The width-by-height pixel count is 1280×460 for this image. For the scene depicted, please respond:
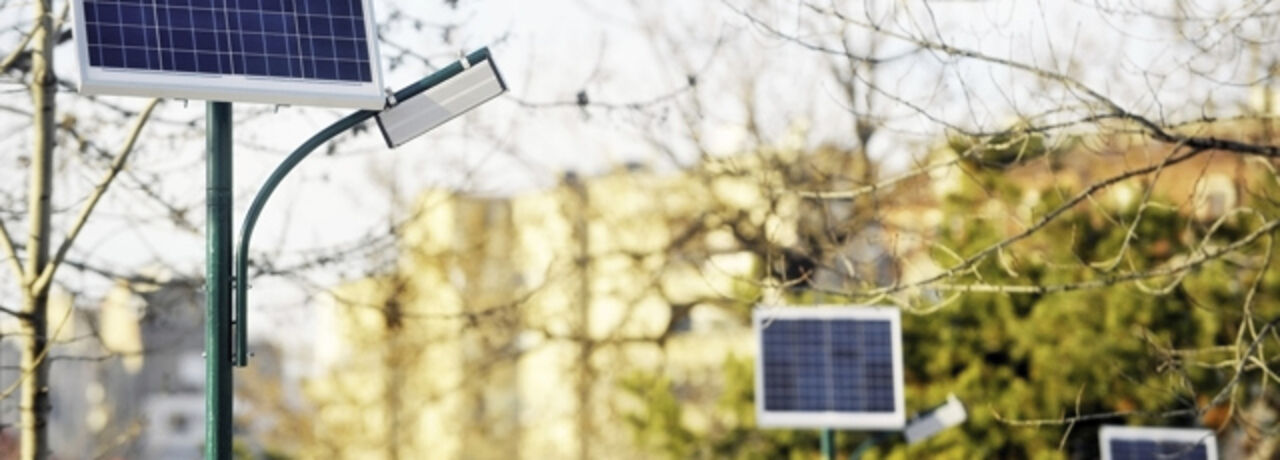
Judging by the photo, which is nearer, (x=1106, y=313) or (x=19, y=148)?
(x=19, y=148)

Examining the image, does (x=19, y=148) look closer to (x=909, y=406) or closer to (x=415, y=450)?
(x=909, y=406)

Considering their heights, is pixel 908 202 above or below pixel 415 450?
above

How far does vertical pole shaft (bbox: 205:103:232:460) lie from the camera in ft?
27.5

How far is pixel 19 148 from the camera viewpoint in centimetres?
1266

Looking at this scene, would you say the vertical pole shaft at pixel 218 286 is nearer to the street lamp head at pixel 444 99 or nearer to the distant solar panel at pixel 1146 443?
the street lamp head at pixel 444 99

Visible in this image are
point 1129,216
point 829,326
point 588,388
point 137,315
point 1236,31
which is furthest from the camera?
point 588,388

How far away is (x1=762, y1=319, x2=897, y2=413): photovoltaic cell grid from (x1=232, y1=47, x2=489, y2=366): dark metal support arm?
8.32 m

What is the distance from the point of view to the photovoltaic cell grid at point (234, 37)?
8.30m

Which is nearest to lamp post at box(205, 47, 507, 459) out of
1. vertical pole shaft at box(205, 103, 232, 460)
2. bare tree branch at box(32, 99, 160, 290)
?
vertical pole shaft at box(205, 103, 232, 460)

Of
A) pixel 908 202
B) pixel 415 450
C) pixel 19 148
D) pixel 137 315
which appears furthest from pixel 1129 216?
pixel 415 450

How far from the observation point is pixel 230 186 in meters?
8.52

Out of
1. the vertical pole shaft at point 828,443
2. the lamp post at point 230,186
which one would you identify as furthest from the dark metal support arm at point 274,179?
the vertical pole shaft at point 828,443

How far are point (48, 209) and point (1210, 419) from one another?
53.4ft

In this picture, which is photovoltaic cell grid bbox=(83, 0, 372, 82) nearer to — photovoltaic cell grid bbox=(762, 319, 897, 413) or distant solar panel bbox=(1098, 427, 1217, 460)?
photovoltaic cell grid bbox=(762, 319, 897, 413)
